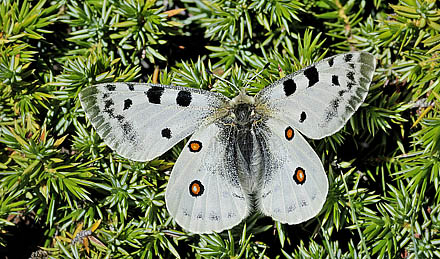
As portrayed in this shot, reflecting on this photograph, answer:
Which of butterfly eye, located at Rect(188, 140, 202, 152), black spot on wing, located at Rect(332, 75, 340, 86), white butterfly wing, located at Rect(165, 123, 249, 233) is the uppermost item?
black spot on wing, located at Rect(332, 75, 340, 86)

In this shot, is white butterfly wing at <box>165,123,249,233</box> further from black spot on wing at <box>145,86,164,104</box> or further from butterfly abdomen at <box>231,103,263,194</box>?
black spot on wing at <box>145,86,164,104</box>

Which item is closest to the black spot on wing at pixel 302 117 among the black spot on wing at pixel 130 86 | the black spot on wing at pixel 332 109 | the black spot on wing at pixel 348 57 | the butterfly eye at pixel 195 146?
the black spot on wing at pixel 332 109

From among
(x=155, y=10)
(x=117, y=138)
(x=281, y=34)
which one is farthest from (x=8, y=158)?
(x=281, y=34)

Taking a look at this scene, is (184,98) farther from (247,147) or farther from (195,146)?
(247,147)

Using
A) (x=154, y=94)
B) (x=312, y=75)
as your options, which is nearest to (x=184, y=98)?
(x=154, y=94)

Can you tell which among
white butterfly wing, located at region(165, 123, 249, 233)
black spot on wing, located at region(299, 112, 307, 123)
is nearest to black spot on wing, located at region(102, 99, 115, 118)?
white butterfly wing, located at region(165, 123, 249, 233)

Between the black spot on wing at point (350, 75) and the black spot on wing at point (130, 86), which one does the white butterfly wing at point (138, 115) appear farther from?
the black spot on wing at point (350, 75)
